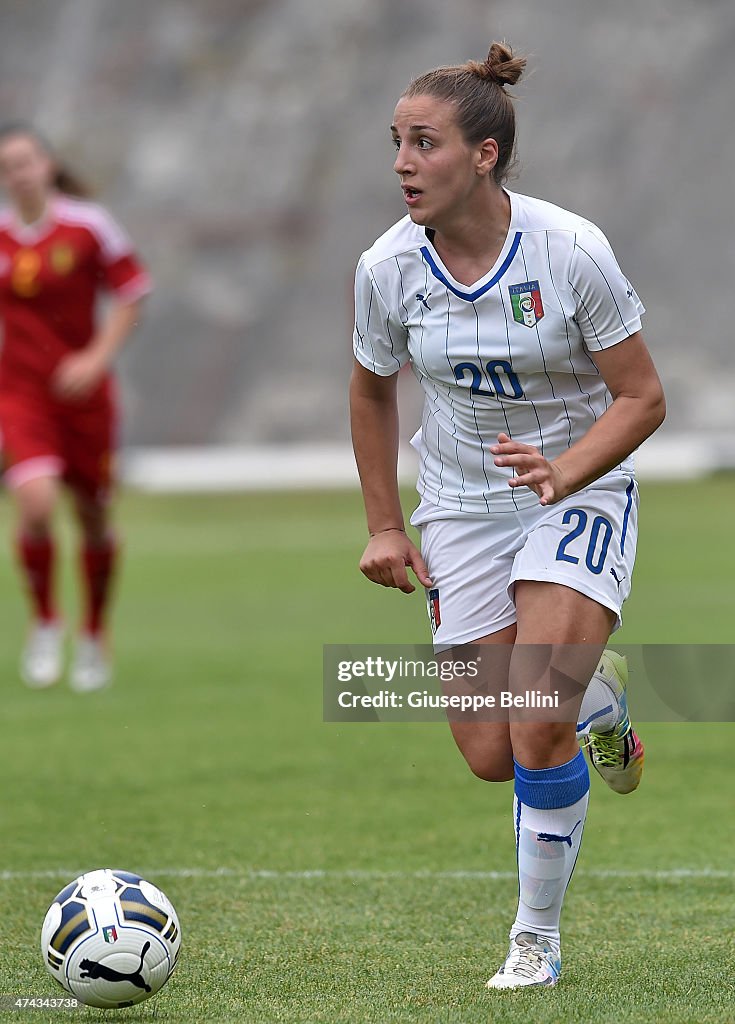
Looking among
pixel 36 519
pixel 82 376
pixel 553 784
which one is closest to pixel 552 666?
pixel 553 784

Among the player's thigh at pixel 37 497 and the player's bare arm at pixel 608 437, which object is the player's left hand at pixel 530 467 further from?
the player's thigh at pixel 37 497

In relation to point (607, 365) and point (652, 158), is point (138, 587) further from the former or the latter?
point (652, 158)

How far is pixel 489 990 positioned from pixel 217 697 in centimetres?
473

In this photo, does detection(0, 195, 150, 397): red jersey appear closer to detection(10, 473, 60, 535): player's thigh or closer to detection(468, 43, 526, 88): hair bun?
detection(10, 473, 60, 535): player's thigh

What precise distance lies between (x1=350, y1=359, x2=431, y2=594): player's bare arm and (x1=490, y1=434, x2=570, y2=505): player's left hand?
583 mm

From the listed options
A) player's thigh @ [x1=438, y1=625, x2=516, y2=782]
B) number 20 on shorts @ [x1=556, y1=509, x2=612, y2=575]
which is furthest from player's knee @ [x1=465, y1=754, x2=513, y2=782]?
number 20 on shorts @ [x1=556, y1=509, x2=612, y2=575]

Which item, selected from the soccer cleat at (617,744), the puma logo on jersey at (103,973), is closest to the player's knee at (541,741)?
the soccer cleat at (617,744)

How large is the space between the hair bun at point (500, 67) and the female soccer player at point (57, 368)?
4.87 meters

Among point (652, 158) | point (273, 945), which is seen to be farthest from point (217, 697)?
point (652, 158)

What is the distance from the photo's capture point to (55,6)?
129 ft

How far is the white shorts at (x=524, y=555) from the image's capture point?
3789mm

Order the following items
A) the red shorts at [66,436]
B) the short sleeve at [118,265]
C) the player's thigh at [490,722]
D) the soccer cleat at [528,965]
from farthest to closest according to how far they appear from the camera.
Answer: the short sleeve at [118,265] < the red shorts at [66,436] < the player's thigh at [490,722] < the soccer cleat at [528,965]

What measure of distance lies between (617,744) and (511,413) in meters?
0.98

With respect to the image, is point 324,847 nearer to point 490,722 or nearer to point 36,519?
point 490,722
